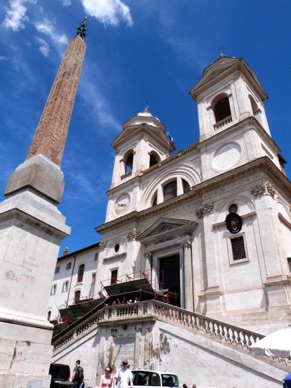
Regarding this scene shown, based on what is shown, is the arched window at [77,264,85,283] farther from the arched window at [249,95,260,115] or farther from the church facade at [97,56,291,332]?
the arched window at [249,95,260,115]

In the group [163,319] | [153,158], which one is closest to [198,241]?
[163,319]

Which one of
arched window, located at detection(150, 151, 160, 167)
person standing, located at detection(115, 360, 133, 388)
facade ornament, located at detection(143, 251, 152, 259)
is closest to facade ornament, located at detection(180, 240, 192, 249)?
facade ornament, located at detection(143, 251, 152, 259)

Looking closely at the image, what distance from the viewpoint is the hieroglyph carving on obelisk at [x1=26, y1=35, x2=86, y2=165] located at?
7891 mm

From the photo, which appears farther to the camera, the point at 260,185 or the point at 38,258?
the point at 260,185

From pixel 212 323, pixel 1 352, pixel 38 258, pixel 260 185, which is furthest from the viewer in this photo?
pixel 260 185

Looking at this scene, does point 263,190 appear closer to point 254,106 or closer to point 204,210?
point 204,210

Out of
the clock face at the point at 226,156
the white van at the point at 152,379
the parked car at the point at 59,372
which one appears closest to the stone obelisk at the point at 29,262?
the white van at the point at 152,379

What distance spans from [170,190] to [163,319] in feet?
44.3

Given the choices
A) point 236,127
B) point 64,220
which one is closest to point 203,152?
point 236,127

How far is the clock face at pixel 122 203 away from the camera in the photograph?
93.6 ft

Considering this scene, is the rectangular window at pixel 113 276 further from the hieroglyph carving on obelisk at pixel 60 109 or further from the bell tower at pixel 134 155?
the hieroglyph carving on obelisk at pixel 60 109

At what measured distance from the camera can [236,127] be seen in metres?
22.2

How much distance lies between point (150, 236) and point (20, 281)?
18335mm

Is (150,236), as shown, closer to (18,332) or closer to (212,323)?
(212,323)
